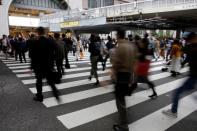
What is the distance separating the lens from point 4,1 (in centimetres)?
4341

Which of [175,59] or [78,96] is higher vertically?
[175,59]

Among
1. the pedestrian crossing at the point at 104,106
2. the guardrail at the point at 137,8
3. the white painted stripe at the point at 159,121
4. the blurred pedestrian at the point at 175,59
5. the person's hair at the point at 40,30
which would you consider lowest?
the white painted stripe at the point at 159,121

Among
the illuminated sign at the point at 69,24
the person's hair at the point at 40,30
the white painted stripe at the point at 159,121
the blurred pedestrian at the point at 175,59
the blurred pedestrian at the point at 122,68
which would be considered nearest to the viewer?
the blurred pedestrian at the point at 122,68

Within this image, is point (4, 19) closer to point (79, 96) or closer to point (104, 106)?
point (79, 96)

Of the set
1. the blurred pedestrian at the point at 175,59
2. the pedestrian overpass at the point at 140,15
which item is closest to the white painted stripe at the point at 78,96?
the blurred pedestrian at the point at 175,59

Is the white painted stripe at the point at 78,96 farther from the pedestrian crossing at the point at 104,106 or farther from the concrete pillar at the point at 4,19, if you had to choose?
the concrete pillar at the point at 4,19

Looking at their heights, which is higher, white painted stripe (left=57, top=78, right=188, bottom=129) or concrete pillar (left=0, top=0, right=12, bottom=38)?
concrete pillar (left=0, top=0, right=12, bottom=38)

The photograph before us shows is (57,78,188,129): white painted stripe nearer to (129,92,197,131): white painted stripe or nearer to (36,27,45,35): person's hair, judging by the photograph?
(129,92,197,131): white painted stripe

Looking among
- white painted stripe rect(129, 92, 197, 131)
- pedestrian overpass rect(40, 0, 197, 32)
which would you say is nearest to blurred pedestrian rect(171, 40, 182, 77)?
white painted stripe rect(129, 92, 197, 131)

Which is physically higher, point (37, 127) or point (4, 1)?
point (4, 1)

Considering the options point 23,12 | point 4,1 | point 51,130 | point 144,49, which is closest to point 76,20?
point 4,1

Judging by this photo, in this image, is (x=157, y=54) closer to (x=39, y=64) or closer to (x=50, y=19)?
(x=39, y=64)

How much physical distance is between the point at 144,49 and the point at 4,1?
43442mm

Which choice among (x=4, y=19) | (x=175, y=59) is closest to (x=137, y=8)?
(x=4, y=19)
